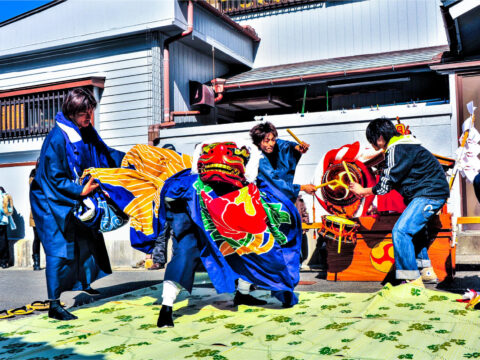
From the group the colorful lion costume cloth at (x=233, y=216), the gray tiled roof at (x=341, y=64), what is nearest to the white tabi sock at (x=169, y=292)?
the colorful lion costume cloth at (x=233, y=216)

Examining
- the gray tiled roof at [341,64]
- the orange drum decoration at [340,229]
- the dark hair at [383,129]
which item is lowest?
the orange drum decoration at [340,229]

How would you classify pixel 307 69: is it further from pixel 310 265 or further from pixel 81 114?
pixel 81 114

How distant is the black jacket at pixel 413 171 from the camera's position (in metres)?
5.42

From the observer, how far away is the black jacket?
542 cm

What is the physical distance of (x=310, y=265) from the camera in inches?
339

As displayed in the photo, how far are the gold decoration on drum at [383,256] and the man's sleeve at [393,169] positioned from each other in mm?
1205

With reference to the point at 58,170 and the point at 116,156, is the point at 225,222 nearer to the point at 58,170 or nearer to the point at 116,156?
the point at 58,170

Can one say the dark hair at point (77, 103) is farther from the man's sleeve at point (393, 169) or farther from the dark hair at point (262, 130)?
the man's sleeve at point (393, 169)

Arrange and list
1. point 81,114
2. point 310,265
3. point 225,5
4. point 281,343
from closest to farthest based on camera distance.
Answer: point 281,343
point 81,114
point 310,265
point 225,5

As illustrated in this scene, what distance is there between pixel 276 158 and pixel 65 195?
2.21 metres

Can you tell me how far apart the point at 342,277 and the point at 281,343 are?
323 centimetres

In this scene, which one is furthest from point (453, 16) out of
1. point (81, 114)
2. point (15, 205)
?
point (15, 205)

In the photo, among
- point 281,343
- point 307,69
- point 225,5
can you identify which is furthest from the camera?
point 225,5

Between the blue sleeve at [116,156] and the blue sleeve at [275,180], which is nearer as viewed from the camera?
the blue sleeve at [275,180]
